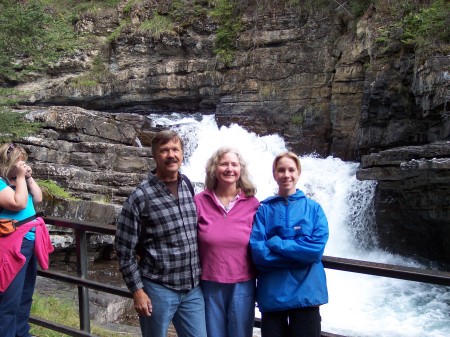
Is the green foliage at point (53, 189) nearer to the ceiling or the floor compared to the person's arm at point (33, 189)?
nearer to the floor

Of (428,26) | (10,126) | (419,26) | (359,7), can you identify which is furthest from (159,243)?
(359,7)

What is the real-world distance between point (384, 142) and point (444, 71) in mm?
3601

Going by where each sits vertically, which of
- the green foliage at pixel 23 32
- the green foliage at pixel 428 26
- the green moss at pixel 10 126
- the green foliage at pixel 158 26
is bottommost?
the green moss at pixel 10 126

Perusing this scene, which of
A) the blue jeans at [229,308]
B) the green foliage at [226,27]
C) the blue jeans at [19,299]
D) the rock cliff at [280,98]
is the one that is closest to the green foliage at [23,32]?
the rock cliff at [280,98]

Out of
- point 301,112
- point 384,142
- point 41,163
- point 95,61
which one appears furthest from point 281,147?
point 95,61

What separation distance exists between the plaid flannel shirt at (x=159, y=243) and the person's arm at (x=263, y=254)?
365 millimetres

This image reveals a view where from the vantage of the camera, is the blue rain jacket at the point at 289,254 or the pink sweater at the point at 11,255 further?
the pink sweater at the point at 11,255

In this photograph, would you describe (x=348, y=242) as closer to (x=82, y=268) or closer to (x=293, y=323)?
(x=82, y=268)

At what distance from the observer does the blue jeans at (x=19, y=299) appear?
11.6 ft

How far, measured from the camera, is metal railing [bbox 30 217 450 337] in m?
2.69

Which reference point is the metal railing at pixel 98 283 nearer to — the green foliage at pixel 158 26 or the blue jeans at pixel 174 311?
the blue jeans at pixel 174 311

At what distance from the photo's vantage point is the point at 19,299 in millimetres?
3613

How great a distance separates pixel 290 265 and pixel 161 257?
74 centimetres

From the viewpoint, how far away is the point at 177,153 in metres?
2.93
